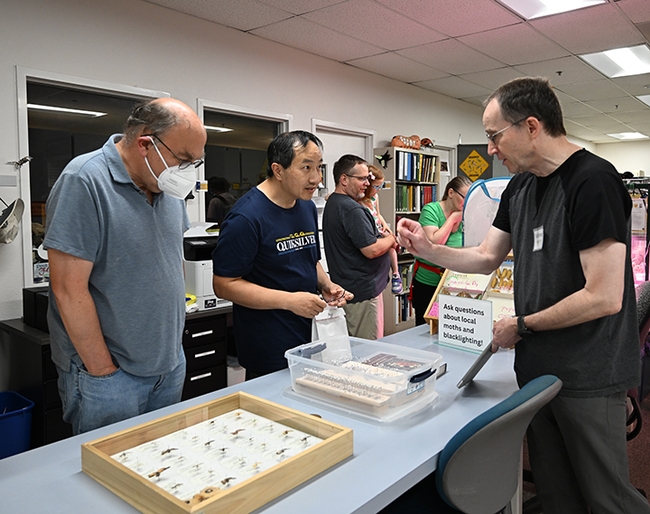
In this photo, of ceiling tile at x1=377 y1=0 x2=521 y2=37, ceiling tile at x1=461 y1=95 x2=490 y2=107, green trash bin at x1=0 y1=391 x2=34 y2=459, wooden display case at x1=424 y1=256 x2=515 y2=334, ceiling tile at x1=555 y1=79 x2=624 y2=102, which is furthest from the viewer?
ceiling tile at x1=461 y1=95 x2=490 y2=107

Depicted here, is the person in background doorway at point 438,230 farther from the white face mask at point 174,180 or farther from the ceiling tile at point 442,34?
the white face mask at point 174,180

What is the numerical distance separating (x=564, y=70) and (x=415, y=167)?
1987mm

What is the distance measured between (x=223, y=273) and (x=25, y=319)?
5.74ft

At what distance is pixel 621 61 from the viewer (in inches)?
222

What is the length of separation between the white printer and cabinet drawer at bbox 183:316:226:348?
0.33 feet

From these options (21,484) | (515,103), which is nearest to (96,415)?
(21,484)

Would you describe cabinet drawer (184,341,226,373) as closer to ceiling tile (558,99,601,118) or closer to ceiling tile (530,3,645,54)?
ceiling tile (530,3,645,54)

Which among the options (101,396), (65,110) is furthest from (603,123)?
(101,396)

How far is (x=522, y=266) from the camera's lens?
169 centimetres

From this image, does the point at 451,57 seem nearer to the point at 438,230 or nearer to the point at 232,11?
the point at 438,230

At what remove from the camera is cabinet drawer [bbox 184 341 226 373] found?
3309 millimetres

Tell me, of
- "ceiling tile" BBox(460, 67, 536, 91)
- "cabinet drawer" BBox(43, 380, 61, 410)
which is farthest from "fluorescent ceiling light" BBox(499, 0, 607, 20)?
"cabinet drawer" BBox(43, 380, 61, 410)

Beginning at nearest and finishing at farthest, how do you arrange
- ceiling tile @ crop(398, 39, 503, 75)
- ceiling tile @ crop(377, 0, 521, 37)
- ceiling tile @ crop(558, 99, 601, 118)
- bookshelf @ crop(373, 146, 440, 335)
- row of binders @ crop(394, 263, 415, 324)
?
1. ceiling tile @ crop(377, 0, 521, 37)
2. ceiling tile @ crop(398, 39, 503, 75)
3. bookshelf @ crop(373, 146, 440, 335)
4. row of binders @ crop(394, 263, 415, 324)
5. ceiling tile @ crop(558, 99, 601, 118)

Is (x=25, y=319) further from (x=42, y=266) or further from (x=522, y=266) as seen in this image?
(x=522, y=266)
